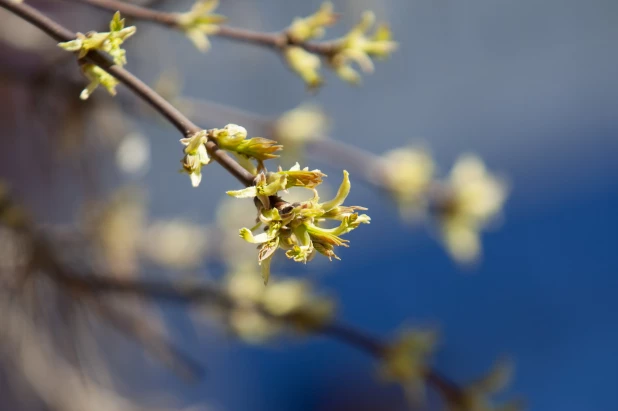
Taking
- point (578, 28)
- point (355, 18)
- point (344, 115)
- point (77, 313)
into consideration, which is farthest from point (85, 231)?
point (578, 28)

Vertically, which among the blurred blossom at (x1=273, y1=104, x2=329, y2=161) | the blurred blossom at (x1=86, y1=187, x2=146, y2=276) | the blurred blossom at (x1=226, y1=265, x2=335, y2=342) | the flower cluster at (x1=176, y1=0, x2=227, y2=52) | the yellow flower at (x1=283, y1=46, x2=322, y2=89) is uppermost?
the blurred blossom at (x1=273, y1=104, x2=329, y2=161)

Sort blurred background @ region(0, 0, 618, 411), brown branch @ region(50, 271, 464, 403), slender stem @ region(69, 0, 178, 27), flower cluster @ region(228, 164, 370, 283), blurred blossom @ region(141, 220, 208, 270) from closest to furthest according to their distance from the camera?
flower cluster @ region(228, 164, 370, 283) < slender stem @ region(69, 0, 178, 27) < brown branch @ region(50, 271, 464, 403) < blurred blossom @ region(141, 220, 208, 270) < blurred background @ region(0, 0, 618, 411)

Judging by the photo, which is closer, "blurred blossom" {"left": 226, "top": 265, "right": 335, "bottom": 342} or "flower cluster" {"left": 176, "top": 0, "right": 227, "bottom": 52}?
"flower cluster" {"left": 176, "top": 0, "right": 227, "bottom": 52}

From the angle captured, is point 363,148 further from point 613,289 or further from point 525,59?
point 613,289

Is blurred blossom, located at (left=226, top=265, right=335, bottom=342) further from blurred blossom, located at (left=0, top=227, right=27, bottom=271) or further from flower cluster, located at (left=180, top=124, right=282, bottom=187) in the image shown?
flower cluster, located at (left=180, top=124, right=282, bottom=187)

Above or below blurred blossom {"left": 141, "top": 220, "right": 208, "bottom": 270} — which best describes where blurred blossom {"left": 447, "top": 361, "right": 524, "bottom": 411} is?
below

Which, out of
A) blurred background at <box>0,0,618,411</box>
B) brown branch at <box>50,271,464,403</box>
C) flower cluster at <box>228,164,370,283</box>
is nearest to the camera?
flower cluster at <box>228,164,370,283</box>

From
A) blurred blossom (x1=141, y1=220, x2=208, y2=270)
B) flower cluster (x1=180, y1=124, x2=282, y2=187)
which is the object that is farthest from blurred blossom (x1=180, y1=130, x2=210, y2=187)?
blurred blossom (x1=141, y1=220, x2=208, y2=270)
